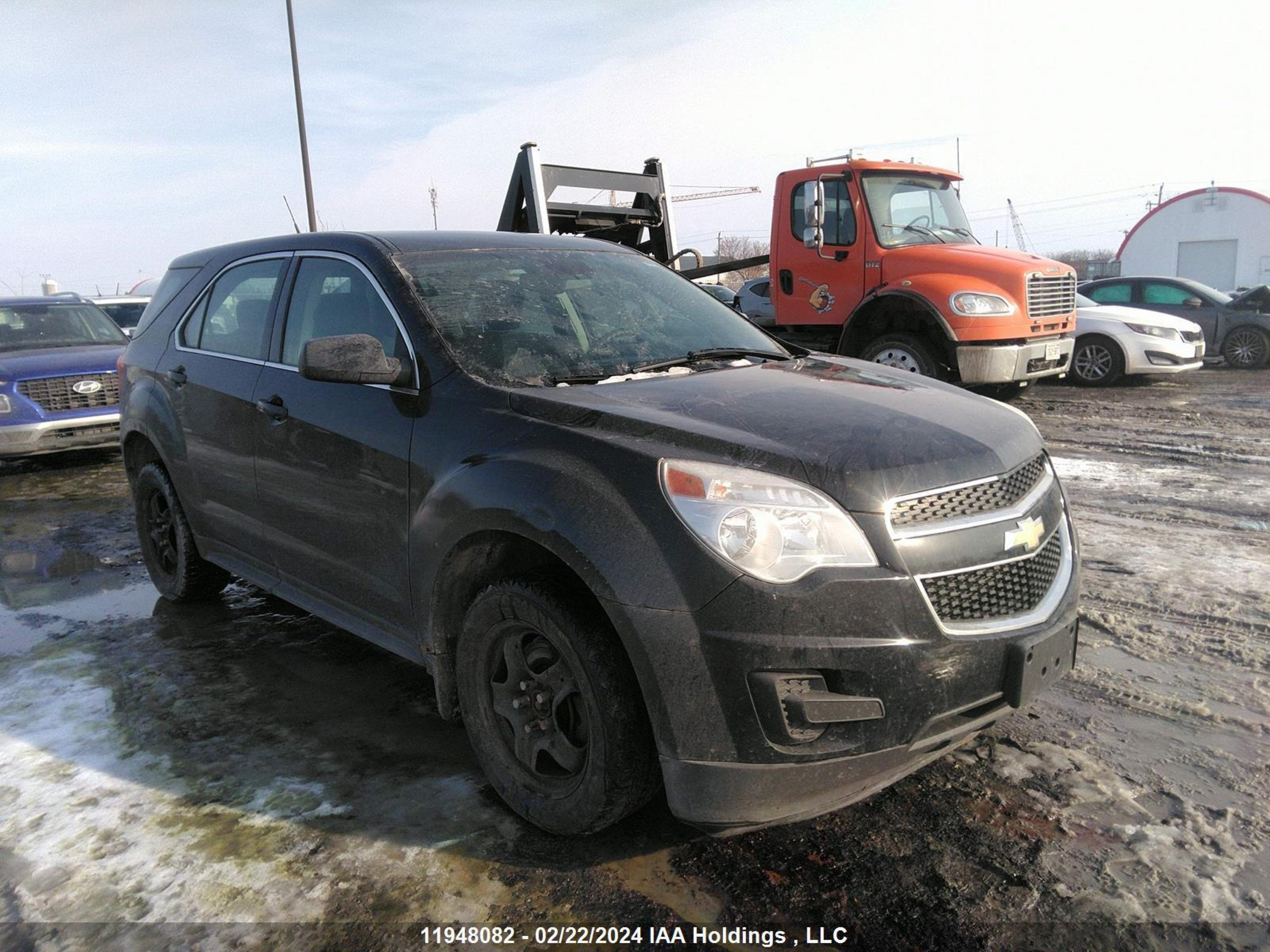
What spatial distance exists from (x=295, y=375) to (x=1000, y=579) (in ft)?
8.66

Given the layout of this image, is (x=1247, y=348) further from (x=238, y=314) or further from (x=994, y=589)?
(x=238, y=314)

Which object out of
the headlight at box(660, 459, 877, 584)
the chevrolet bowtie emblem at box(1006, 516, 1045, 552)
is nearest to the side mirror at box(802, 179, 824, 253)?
the chevrolet bowtie emblem at box(1006, 516, 1045, 552)

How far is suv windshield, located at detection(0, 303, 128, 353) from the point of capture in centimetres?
1014

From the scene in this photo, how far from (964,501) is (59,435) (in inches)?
363

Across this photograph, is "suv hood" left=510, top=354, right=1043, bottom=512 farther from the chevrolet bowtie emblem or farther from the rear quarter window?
the rear quarter window

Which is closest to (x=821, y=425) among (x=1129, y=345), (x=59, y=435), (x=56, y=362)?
(x=59, y=435)

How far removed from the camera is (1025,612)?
2535mm

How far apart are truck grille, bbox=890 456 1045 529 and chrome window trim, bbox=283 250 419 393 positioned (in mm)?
1588

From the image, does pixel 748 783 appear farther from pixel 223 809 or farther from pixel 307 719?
pixel 307 719

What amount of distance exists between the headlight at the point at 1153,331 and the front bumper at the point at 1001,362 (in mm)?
3842

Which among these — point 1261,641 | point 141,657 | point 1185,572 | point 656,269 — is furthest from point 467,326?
point 1185,572

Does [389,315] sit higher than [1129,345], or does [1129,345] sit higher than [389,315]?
[389,315]

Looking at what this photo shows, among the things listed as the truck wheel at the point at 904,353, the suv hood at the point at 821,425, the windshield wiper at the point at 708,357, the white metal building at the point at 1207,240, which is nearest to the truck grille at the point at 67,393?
the truck wheel at the point at 904,353

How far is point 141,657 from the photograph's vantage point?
171 inches
